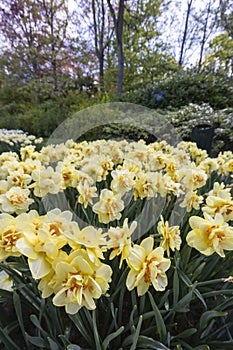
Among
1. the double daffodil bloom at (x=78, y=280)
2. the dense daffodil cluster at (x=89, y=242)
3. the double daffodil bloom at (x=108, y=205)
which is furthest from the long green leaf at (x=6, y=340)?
the double daffodil bloom at (x=108, y=205)

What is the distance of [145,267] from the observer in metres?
0.53

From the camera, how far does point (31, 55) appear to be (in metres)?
9.15

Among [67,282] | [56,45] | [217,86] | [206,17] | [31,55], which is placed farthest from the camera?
[206,17]

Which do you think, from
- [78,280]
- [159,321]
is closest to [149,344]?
[159,321]

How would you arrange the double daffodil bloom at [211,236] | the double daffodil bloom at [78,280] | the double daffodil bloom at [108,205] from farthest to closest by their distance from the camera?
the double daffodil bloom at [108,205] < the double daffodil bloom at [211,236] < the double daffodil bloom at [78,280]

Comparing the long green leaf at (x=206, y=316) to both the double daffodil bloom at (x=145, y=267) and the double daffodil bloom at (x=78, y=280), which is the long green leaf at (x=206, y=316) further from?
the double daffodil bloom at (x=78, y=280)

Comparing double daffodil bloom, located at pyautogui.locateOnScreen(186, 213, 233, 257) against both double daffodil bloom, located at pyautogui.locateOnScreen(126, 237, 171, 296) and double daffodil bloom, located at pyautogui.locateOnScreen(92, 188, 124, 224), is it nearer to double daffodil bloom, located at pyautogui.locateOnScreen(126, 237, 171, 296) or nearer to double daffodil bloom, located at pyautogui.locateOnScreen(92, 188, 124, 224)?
double daffodil bloom, located at pyautogui.locateOnScreen(126, 237, 171, 296)

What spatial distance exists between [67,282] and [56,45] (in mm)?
11103

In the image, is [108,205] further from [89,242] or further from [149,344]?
[149,344]

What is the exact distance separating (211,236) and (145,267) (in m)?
0.18

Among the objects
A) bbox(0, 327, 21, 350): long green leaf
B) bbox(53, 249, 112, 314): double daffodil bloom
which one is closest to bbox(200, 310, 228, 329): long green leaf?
bbox(53, 249, 112, 314): double daffodil bloom

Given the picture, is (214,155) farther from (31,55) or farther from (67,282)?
(31,55)

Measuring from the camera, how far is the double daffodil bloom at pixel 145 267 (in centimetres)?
53

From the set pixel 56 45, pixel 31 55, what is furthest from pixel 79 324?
pixel 56 45
